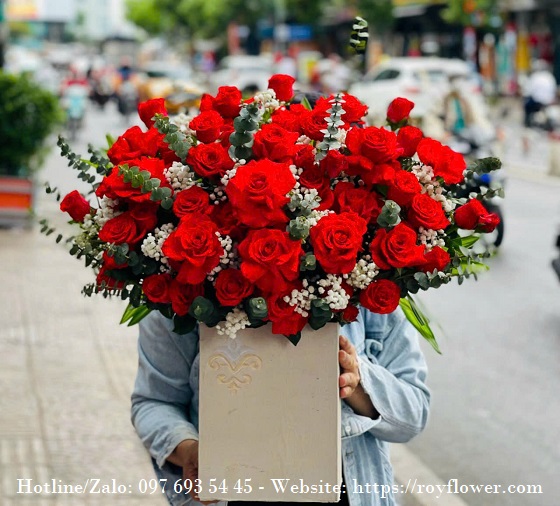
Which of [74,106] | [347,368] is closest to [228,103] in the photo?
[347,368]

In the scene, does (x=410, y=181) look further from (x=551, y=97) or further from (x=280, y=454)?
(x=551, y=97)

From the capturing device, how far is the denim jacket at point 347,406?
8.53 ft

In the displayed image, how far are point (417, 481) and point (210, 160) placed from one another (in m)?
3.23

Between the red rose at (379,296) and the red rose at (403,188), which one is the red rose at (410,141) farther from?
the red rose at (379,296)

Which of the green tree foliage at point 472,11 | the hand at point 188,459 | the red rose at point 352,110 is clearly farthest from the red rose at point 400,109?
the green tree foliage at point 472,11

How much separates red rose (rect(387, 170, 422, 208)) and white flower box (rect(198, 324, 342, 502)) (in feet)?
0.98

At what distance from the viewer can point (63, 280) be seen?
9.64 metres

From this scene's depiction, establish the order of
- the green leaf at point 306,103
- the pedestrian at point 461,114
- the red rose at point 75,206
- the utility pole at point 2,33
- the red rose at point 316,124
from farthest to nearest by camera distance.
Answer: the utility pole at point 2,33 < the pedestrian at point 461,114 < the green leaf at point 306,103 < the red rose at point 75,206 < the red rose at point 316,124

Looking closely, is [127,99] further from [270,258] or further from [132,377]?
[270,258]

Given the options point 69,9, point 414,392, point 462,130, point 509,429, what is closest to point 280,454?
point 414,392

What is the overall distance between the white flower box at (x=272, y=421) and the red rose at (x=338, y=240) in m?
0.17

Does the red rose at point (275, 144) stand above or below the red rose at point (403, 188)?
above

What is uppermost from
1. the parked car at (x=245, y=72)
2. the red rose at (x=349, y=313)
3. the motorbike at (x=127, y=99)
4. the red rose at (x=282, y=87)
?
the red rose at (x=282, y=87)

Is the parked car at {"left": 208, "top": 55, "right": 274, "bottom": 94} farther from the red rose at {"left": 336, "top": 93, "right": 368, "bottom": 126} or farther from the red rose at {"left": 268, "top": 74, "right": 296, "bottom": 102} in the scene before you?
the red rose at {"left": 336, "top": 93, "right": 368, "bottom": 126}
